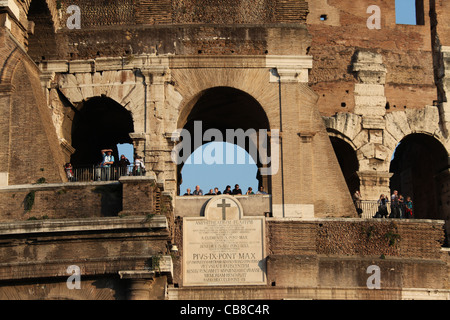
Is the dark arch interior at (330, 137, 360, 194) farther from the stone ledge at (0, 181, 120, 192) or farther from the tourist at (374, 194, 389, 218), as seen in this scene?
the stone ledge at (0, 181, 120, 192)

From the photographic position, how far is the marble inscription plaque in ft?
84.1

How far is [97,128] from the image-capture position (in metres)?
30.1

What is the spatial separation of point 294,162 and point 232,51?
3.55 m

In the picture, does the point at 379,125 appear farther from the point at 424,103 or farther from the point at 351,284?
the point at 351,284

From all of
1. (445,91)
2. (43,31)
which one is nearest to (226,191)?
(43,31)

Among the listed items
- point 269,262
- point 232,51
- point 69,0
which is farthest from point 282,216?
point 69,0

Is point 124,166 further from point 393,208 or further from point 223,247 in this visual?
point 393,208

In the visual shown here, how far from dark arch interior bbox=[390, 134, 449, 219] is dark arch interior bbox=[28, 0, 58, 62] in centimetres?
1179

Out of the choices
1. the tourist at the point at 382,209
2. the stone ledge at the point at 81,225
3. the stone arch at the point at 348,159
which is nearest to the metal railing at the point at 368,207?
the tourist at the point at 382,209

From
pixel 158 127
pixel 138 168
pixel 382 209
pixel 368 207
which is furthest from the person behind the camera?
pixel 368 207

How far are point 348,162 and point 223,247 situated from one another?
278 inches

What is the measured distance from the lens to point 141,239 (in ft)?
70.6

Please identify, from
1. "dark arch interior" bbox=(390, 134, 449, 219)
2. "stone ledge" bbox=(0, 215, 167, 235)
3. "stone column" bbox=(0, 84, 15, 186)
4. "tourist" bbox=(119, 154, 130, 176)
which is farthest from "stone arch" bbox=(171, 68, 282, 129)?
"dark arch interior" bbox=(390, 134, 449, 219)

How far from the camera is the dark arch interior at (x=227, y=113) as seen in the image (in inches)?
1089
